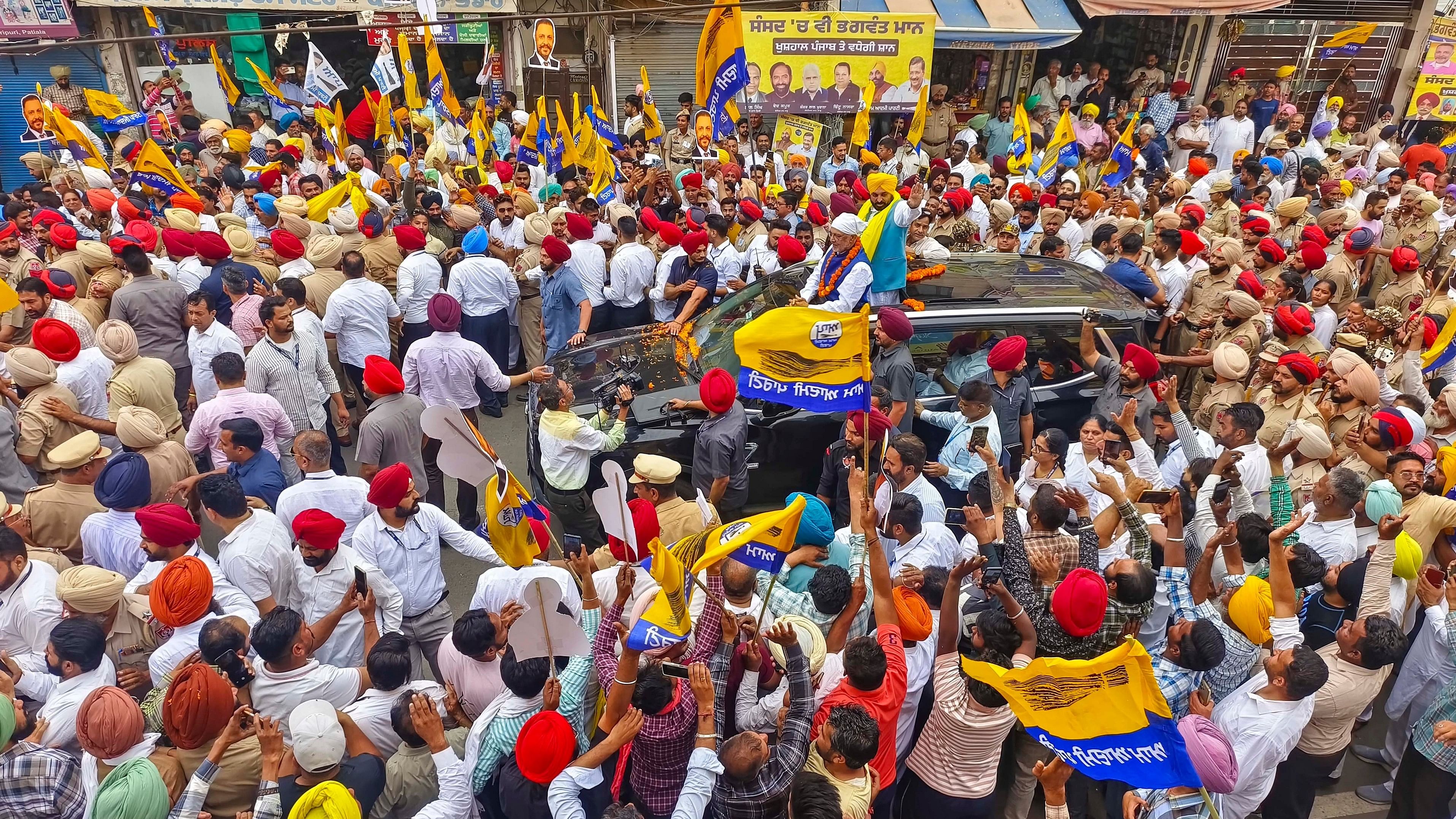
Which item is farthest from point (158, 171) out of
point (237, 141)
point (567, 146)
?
point (567, 146)

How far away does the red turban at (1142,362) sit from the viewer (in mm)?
5758

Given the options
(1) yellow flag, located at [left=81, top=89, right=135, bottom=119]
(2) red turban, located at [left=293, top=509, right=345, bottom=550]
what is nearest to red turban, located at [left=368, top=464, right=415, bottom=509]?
(2) red turban, located at [left=293, top=509, right=345, bottom=550]

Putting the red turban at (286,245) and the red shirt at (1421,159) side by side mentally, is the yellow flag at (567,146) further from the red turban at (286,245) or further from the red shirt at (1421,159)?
the red shirt at (1421,159)

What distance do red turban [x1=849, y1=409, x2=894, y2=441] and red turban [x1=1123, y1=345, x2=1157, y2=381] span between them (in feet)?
5.53

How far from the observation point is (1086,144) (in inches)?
596

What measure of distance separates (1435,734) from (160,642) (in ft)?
18.0

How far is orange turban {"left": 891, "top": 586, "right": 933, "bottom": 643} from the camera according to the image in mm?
3678

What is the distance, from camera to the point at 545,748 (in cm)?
303

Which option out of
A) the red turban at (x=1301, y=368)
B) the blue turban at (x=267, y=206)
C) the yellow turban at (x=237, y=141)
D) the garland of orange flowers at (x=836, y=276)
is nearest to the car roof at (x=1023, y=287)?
the garland of orange flowers at (x=836, y=276)

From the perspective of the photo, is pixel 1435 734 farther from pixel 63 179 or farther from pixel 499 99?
pixel 499 99

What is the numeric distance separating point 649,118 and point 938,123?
5.68 meters

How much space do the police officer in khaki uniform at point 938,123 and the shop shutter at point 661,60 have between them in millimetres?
4347

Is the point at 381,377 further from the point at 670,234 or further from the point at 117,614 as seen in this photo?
the point at 670,234

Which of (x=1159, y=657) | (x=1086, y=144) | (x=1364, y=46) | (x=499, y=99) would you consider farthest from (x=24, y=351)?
(x=1364, y=46)
